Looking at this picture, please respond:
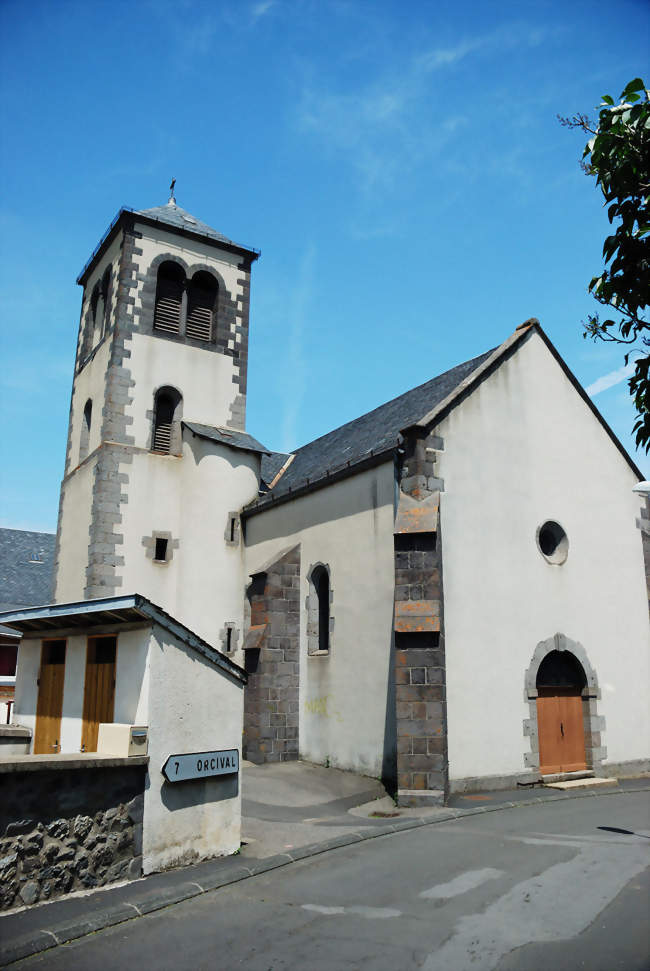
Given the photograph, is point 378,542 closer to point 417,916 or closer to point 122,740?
point 122,740

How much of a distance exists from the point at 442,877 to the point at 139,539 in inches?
501

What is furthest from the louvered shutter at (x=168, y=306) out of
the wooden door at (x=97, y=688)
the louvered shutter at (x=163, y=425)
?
the wooden door at (x=97, y=688)

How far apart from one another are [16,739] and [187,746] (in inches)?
121

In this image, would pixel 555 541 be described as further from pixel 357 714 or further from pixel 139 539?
pixel 139 539

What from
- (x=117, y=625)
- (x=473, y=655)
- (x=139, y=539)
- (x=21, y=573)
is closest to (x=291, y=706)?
(x=473, y=655)

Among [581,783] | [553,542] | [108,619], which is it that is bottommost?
[581,783]

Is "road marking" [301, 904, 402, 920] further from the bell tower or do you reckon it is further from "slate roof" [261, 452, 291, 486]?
"slate roof" [261, 452, 291, 486]

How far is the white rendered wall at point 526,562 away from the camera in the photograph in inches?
541

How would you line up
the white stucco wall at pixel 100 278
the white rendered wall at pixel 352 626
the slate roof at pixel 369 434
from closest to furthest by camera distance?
the white rendered wall at pixel 352 626, the slate roof at pixel 369 434, the white stucco wall at pixel 100 278

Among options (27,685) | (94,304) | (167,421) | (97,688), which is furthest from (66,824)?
(94,304)

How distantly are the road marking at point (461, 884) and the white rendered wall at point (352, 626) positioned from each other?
5762 mm

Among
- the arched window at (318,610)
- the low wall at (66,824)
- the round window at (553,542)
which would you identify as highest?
the round window at (553,542)

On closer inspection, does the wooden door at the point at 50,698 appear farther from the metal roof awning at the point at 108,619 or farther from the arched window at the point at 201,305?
the arched window at the point at 201,305

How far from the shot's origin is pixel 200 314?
2184 centimetres
